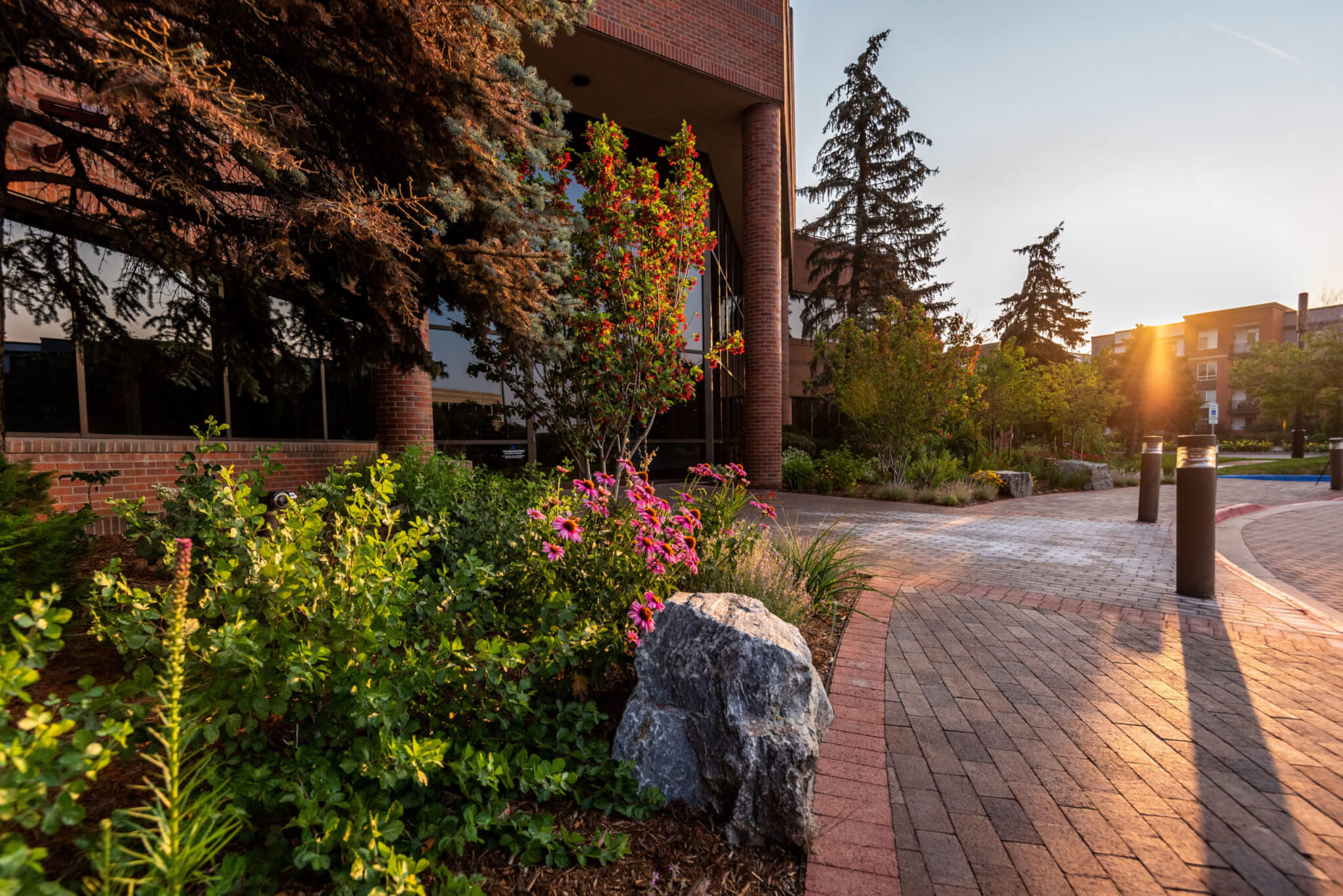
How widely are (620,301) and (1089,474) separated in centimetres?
1515

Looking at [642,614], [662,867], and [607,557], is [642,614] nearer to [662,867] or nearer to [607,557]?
[607,557]

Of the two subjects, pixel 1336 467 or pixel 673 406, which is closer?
pixel 673 406

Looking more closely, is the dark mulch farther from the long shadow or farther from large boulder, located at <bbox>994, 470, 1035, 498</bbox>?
large boulder, located at <bbox>994, 470, 1035, 498</bbox>

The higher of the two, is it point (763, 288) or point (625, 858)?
point (763, 288)

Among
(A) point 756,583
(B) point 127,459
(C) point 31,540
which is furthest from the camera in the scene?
(B) point 127,459

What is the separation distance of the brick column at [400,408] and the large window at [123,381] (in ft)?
3.49

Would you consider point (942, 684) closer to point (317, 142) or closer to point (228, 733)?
point (228, 733)

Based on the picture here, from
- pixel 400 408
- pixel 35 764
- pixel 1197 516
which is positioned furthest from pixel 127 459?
pixel 1197 516

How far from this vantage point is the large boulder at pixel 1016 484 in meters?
13.6

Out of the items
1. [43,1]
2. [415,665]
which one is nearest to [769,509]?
[415,665]

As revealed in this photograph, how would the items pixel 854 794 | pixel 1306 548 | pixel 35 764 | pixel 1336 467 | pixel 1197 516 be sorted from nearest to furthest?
pixel 35 764
pixel 854 794
pixel 1197 516
pixel 1306 548
pixel 1336 467

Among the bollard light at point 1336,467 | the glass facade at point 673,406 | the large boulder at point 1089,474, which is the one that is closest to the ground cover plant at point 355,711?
the glass facade at point 673,406

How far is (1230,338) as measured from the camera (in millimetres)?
57406

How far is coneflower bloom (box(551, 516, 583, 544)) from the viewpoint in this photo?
8.52ft
